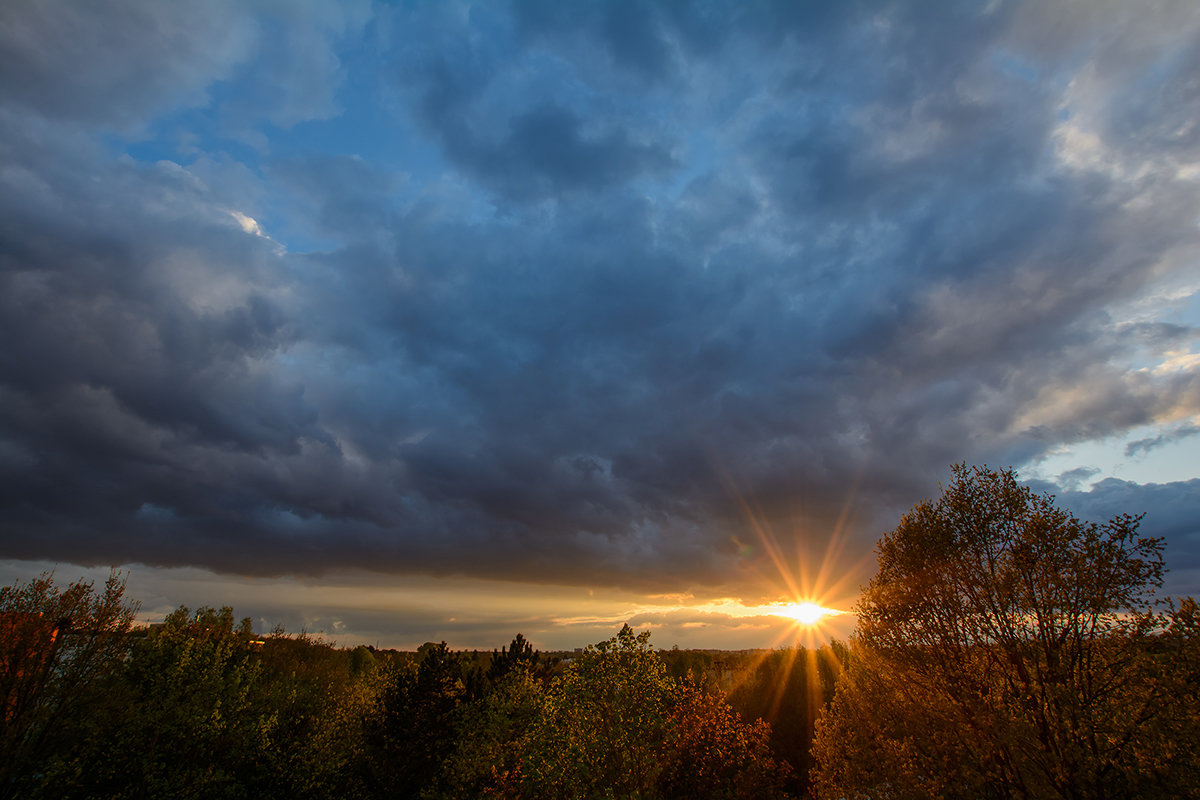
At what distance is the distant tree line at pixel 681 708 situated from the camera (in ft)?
88.7

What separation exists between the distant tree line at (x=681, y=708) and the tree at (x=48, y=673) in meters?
0.14

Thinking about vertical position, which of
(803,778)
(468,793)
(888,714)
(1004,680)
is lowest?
(803,778)

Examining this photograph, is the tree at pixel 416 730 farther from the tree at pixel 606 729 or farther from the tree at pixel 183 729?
the tree at pixel 606 729

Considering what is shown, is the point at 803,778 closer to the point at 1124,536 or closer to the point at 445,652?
the point at 445,652

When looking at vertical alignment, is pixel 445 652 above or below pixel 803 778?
above

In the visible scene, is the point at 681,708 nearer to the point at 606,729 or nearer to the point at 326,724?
the point at 606,729

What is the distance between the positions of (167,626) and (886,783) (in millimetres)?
76347

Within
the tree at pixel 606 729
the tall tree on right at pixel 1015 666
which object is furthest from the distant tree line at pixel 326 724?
the tall tree on right at pixel 1015 666

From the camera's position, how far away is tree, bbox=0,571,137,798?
3766 cm

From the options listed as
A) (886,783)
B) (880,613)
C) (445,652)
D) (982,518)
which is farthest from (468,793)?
(982,518)

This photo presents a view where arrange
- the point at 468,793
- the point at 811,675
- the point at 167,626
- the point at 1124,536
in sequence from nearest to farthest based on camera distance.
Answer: the point at 1124,536
the point at 468,793
the point at 167,626
the point at 811,675

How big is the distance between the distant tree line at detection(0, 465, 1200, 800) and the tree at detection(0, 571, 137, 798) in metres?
0.14

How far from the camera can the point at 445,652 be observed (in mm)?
58531

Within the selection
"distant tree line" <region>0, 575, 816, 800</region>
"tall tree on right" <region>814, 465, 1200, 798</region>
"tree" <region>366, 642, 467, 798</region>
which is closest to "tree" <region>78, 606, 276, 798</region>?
"distant tree line" <region>0, 575, 816, 800</region>
